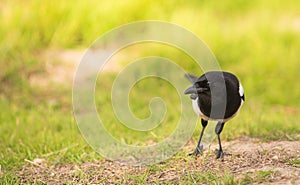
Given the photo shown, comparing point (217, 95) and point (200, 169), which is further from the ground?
point (217, 95)

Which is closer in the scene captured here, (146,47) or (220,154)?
(220,154)

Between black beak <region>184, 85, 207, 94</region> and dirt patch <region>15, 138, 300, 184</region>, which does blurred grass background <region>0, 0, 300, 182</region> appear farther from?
black beak <region>184, 85, 207, 94</region>

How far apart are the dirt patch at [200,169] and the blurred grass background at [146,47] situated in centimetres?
126

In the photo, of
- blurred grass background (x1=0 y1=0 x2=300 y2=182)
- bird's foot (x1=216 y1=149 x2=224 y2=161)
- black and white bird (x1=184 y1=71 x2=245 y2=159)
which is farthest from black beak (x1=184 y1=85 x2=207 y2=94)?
blurred grass background (x1=0 y1=0 x2=300 y2=182)

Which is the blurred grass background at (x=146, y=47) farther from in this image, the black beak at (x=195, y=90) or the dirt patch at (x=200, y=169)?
the black beak at (x=195, y=90)

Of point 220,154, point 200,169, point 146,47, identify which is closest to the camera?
point 200,169

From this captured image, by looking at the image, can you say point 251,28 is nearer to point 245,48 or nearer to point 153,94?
point 245,48

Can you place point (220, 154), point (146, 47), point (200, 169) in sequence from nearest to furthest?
point (200, 169) < point (220, 154) < point (146, 47)

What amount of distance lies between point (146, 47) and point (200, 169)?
14.5ft

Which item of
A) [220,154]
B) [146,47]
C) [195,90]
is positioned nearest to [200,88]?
[195,90]

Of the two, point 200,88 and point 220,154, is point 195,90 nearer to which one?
point 200,88

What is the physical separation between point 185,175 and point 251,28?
207 inches

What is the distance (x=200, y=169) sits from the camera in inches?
156

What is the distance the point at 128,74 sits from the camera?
7.59 meters
